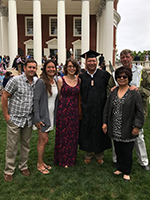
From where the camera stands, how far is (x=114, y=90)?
358 centimetres

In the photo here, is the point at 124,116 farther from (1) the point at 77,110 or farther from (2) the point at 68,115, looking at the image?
(2) the point at 68,115

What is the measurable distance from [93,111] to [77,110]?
1.13 ft

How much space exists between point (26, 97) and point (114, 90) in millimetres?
1571

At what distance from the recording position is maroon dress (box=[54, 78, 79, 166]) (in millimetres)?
3899

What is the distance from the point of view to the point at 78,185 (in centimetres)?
354

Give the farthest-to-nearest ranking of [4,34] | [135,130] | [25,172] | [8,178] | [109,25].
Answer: [4,34] < [109,25] < [25,172] < [8,178] < [135,130]

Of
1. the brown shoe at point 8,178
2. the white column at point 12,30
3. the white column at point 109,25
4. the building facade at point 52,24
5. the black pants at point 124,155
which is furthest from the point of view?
the building facade at point 52,24

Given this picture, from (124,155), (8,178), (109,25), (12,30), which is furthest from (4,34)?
(124,155)

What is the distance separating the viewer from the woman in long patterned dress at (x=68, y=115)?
3873 millimetres

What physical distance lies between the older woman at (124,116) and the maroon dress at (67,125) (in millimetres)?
707

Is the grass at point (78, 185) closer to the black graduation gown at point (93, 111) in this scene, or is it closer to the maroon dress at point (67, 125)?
the maroon dress at point (67, 125)

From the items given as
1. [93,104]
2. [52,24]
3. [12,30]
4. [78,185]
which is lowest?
[78,185]

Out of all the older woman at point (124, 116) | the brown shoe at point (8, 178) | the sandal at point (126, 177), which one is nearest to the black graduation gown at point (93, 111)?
the older woman at point (124, 116)

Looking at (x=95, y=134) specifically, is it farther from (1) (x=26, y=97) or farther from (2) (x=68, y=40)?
(2) (x=68, y=40)
